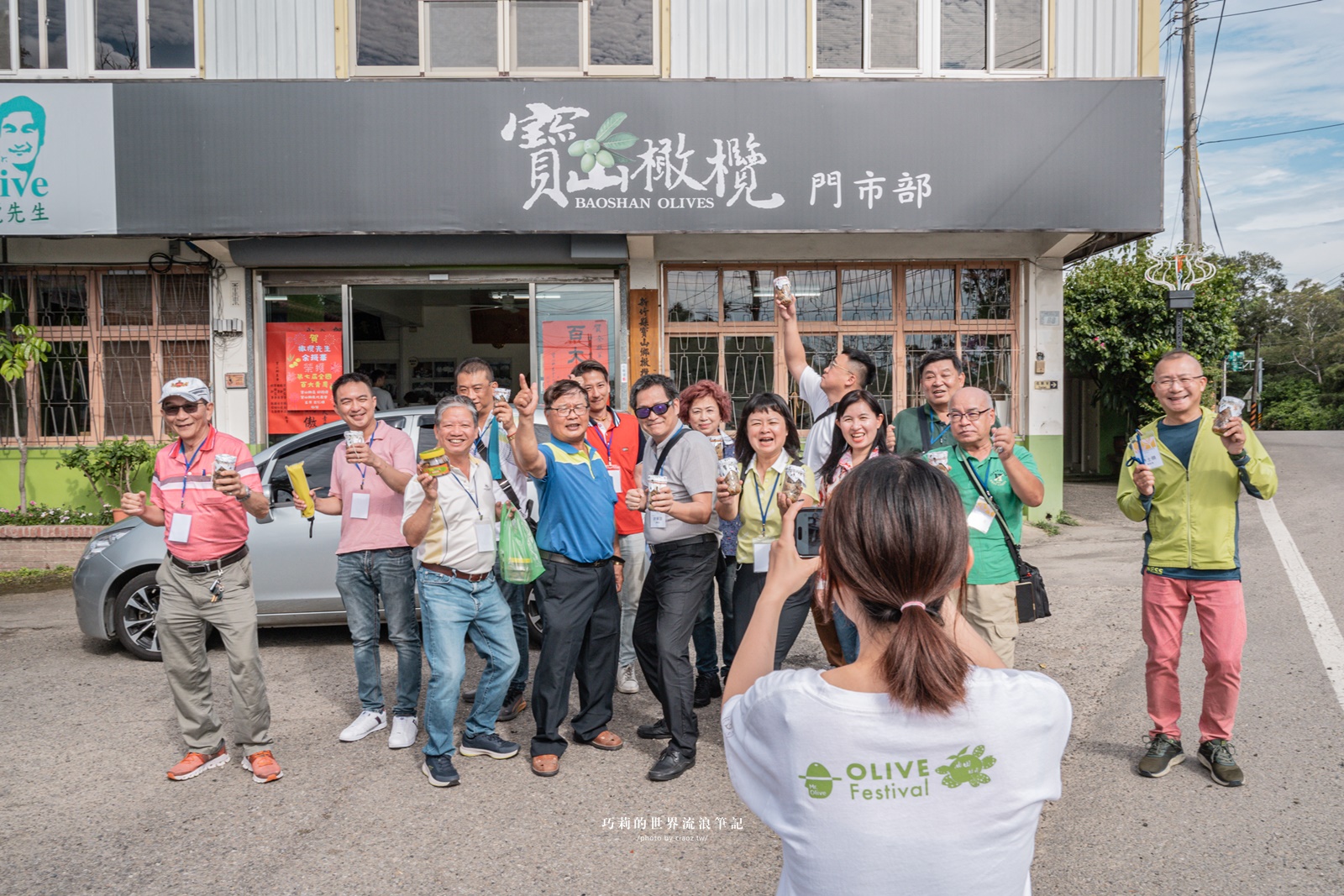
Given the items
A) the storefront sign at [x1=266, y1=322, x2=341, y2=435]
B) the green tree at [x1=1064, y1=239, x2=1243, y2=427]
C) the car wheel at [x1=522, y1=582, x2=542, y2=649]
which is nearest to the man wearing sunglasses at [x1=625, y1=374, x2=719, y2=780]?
the car wheel at [x1=522, y1=582, x2=542, y2=649]

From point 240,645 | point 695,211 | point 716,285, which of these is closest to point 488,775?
point 240,645

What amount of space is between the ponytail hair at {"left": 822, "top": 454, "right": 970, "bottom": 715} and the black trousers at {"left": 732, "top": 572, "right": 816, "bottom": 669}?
102 inches

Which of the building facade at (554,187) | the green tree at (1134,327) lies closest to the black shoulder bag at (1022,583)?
the building facade at (554,187)

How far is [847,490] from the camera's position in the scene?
1.43 metres

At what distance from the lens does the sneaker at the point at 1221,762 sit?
3.88 metres

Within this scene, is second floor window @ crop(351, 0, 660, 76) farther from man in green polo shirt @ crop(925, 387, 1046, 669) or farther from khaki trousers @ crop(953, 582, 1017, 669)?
khaki trousers @ crop(953, 582, 1017, 669)

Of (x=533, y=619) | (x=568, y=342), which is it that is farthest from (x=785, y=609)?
(x=568, y=342)

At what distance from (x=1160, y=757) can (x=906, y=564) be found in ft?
11.3

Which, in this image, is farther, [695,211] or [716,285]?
[716,285]

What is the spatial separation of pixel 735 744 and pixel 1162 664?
3385 mm

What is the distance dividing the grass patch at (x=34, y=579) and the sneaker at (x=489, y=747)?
19.5ft

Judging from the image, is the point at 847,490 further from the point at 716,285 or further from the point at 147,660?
the point at 716,285

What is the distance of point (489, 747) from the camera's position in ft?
14.5

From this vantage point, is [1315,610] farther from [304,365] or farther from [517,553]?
[304,365]
